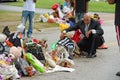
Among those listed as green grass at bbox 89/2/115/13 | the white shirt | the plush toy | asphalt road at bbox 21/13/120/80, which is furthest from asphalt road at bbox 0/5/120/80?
green grass at bbox 89/2/115/13

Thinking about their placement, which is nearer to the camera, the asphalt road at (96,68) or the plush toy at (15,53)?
the plush toy at (15,53)

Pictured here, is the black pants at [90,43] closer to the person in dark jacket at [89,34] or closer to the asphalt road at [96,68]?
the person in dark jacket at [89,34]

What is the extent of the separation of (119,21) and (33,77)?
196 cm

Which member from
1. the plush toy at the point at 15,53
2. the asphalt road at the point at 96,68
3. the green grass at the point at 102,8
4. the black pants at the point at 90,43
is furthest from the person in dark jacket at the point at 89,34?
the green grass at the point at 102,8

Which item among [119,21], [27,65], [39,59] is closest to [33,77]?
[27,65]

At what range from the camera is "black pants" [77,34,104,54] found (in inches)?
423

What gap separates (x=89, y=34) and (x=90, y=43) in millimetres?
281

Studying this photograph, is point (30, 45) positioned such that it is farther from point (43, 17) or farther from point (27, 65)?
point (43, 17)

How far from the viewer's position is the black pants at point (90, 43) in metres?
10.7

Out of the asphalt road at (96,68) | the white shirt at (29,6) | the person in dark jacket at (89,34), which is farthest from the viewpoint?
the white shirt at (29,6)

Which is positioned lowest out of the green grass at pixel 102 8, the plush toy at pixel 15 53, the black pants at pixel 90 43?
the green grass at pixel 102 8

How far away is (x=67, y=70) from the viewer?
Result: 9.02 m

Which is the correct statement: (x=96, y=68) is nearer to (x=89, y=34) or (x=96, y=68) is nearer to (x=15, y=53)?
(x=89, y=34)

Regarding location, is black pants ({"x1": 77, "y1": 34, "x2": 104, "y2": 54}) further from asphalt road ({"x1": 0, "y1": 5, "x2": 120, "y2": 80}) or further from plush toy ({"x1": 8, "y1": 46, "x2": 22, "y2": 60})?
plush toy ({"x1": 8, "y1": 46, "x2": 22, "y2": 60})
